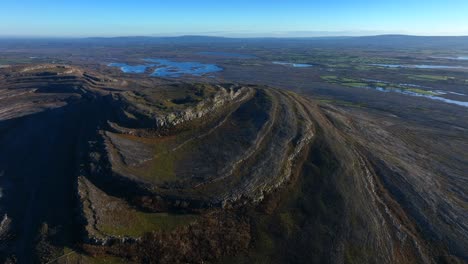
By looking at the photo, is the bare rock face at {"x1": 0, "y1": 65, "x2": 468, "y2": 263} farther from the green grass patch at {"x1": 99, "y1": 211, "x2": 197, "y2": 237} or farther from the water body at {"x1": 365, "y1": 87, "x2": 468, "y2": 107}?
the water body at {"x1": 365, "y1": 87, "x2": 468, "y2": 107}

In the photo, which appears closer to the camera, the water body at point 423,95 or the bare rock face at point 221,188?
the bare rock face at point 221,188

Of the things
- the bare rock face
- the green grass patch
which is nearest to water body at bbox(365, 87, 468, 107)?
the bare rock face

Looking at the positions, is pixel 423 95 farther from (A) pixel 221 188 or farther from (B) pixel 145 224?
(B) pixel 145 224

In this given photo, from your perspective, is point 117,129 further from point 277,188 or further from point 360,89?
point 360,89

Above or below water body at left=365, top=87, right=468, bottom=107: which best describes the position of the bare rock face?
above

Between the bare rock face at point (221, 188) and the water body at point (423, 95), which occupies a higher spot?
the bare rock face at point (221, 188)

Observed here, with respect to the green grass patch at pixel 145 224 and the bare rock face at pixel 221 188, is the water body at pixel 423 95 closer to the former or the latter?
the bare rock face at pixel 221 188

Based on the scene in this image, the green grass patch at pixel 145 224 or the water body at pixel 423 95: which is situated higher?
the green grass patch at pixel 145 224

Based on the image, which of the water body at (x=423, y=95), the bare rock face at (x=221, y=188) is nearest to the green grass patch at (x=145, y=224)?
the bare rock face at (x=221, y=188)

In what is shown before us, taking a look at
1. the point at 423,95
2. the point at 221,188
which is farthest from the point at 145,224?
the point at 423,95

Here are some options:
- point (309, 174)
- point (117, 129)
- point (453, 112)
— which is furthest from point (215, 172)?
point (453, 112)
